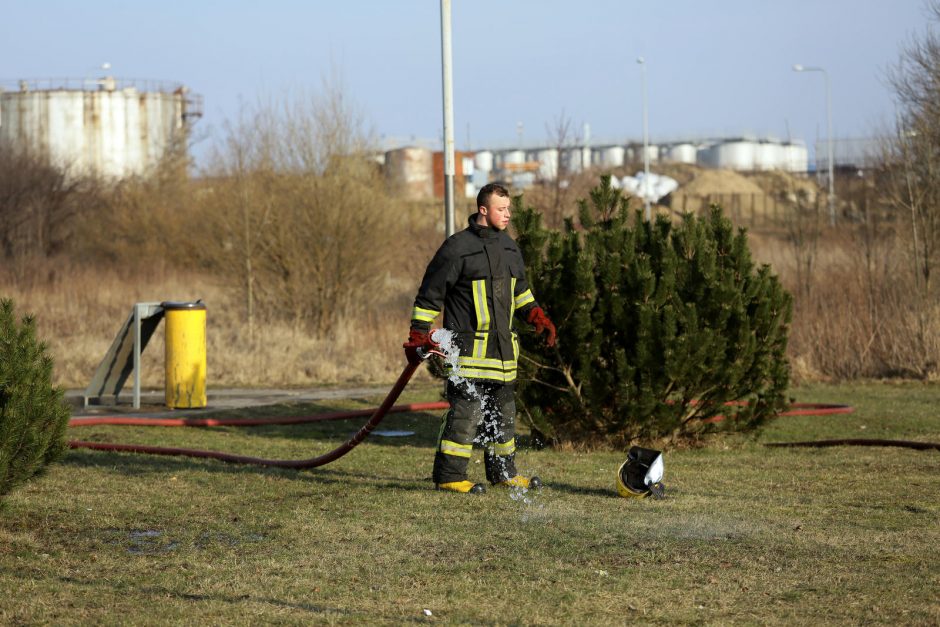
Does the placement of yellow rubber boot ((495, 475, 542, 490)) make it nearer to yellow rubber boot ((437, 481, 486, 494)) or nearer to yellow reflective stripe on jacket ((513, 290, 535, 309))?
yellow rubber boot ((437, 481, 486, 494))

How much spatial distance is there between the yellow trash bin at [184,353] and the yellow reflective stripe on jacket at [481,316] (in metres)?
6.51

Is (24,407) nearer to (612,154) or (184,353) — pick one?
(184,353)

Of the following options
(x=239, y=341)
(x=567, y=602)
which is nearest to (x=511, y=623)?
(x=567, y=602)

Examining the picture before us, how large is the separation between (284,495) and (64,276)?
21.5m

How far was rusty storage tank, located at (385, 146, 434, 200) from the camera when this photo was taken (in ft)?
90.0

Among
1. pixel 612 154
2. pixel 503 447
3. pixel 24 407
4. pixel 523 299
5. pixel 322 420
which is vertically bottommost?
pixel 322 420

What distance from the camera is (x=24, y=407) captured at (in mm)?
6613

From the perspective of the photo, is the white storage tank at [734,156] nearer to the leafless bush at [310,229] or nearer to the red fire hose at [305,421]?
the leafless bush at [310,229]

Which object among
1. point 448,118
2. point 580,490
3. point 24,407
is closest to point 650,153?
point 448,118

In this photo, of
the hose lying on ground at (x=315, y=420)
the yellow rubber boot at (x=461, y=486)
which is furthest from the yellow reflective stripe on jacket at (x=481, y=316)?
the yellow rubber boot at (x=461, y=486)

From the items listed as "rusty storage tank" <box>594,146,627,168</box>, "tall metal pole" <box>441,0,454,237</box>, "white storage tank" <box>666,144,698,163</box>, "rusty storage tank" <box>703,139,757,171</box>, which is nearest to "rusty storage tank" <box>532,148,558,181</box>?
"tall metal pole" <box>441,0,454,237</box>

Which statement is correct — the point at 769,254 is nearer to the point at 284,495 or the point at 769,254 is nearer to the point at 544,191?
the point at 544,191

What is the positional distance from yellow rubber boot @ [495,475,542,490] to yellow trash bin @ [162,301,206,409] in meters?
6.41

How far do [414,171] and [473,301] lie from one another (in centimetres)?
4021
